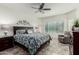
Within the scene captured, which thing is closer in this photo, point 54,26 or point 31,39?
point 31,39

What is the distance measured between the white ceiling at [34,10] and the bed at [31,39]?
383 millimetres

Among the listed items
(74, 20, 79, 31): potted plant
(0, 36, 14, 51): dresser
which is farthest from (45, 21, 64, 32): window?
(0, 36, 14, 51): dresser

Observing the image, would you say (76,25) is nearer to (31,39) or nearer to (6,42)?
(31,39)

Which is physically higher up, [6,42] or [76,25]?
[76,25]

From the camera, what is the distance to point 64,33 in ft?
8.20

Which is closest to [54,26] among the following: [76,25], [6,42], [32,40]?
[76,25]

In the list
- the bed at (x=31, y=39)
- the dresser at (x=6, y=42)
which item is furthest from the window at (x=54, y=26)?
the dresser at (x=6, y=42)

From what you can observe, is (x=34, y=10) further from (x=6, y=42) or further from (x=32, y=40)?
(x=6, y=42)

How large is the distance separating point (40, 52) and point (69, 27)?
837 mm

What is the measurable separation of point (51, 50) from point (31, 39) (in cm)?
50

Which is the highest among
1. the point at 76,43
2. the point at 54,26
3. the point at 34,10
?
the point at 34,10

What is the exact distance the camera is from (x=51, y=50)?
Result: 2.51 metres

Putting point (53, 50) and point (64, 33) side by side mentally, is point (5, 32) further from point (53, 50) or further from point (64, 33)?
point (64, 33)

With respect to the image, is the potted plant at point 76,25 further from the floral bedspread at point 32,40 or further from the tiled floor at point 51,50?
the floral bedspread at point 32,40
